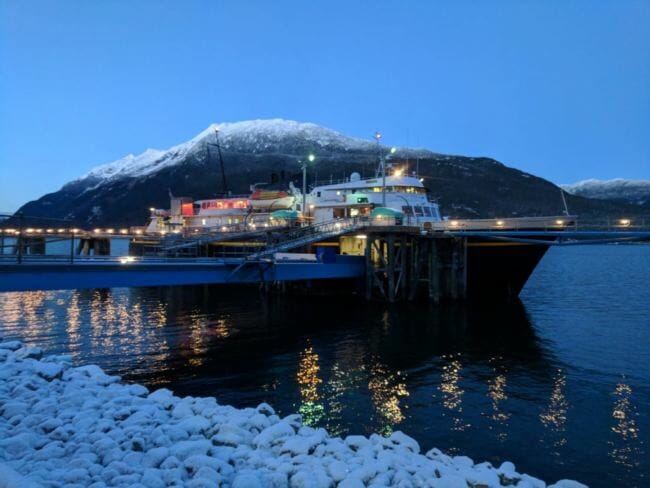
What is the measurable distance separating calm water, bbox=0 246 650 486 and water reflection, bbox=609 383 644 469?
60 mm

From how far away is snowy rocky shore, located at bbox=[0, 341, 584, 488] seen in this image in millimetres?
8797

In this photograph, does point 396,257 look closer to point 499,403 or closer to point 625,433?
point 499,403

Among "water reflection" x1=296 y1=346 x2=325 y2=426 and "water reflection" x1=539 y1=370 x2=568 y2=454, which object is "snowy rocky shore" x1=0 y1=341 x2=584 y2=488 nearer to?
"water reflection" x1=296 y1=346 x2=325 y2=426

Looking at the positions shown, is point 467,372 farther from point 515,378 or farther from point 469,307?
point 469,307

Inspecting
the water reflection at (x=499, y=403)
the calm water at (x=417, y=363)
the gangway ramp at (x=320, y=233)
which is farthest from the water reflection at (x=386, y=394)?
the gangway ramp at (x=320, y=233)

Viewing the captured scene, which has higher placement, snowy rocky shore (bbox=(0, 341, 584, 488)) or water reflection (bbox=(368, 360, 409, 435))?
snowy rocky shore (bbox=(0, 341, 584, 488))

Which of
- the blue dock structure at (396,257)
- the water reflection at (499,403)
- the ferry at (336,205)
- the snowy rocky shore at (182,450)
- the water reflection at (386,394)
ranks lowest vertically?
the water reflection at (499,403)

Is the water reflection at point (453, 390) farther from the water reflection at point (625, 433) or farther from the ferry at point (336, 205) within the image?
the ferry at point (336, 205)

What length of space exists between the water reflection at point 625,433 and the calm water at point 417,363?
0.06 m

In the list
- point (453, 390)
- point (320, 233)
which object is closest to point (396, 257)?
point (320, 233)

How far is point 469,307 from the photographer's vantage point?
3891 centimetres

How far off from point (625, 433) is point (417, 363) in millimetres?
9604

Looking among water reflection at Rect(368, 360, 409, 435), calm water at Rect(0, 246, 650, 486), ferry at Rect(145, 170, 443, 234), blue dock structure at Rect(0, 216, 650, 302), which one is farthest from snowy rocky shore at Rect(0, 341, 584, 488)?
ferry at Rect(145, 170, 443, 234)

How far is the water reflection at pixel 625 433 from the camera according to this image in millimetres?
12695
